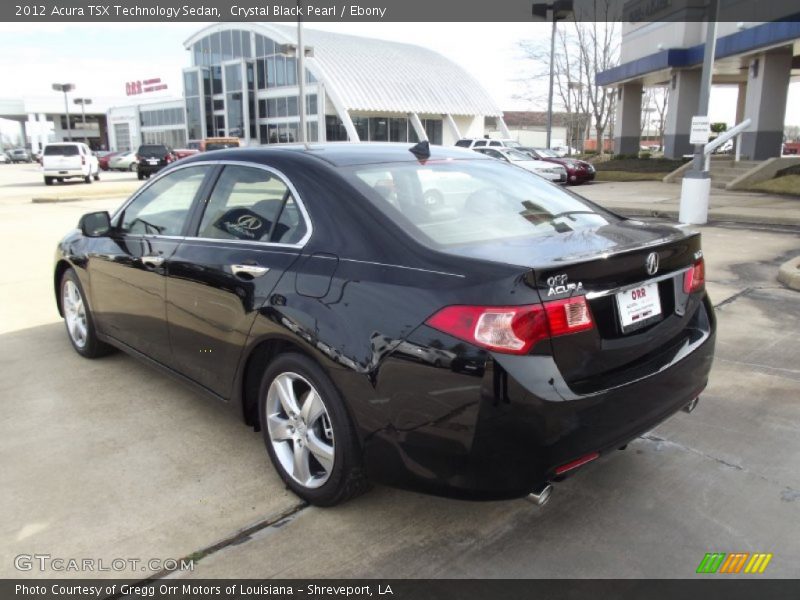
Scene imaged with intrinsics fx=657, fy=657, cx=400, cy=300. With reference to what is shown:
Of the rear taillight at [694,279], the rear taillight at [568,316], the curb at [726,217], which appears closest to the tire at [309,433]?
the rear taillight at [568,316]

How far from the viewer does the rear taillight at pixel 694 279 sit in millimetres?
3084

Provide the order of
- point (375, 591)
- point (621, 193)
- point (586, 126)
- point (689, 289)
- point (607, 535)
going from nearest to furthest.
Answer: point (375, 591) < point (607, 535) < point (689, 289) < point (621, 193) < point (586, 126)

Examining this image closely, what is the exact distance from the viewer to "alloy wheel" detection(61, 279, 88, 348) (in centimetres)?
506

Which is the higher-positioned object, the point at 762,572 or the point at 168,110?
the point at 168,110

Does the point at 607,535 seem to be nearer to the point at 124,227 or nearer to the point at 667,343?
the point at 667,343

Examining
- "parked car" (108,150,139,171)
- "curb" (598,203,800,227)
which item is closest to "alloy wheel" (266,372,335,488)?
"curb" (598,203,800,227)

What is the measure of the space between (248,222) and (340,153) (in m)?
0.61

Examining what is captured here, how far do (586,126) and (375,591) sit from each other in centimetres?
5246

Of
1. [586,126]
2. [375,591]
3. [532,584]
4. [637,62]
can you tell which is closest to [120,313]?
[375,591]

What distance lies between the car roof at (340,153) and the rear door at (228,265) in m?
0.10

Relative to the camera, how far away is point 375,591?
256 cm

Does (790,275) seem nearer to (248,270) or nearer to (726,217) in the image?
(248,270)

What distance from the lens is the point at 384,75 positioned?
56312 mm

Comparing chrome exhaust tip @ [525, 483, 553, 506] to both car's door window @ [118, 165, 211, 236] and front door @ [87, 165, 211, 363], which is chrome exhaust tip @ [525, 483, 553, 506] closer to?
front door @ [87, 165, 211, 363]
